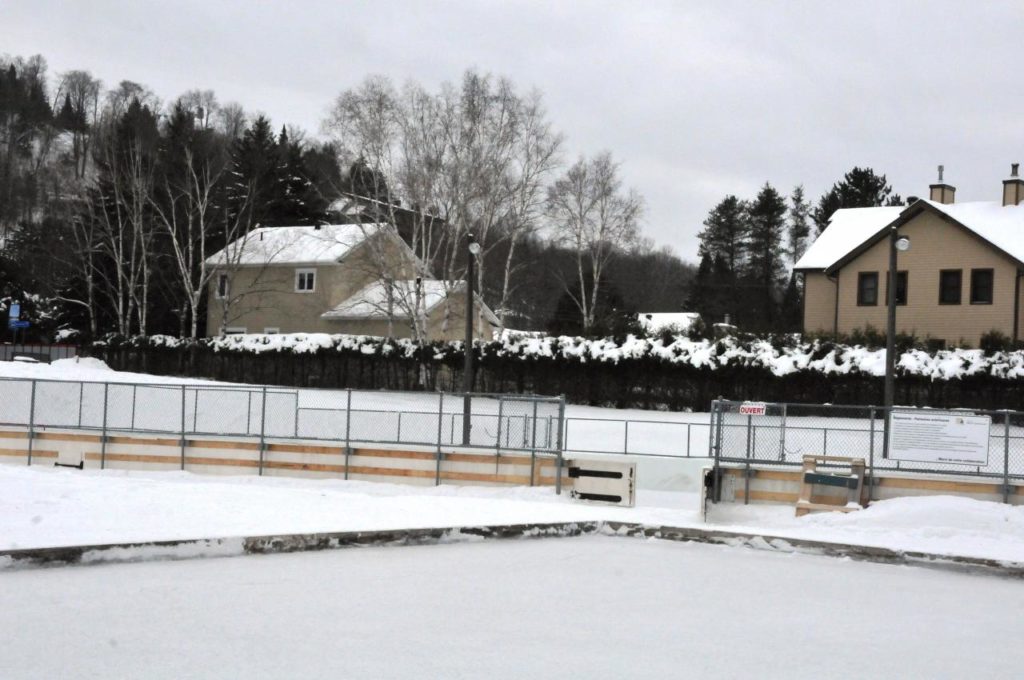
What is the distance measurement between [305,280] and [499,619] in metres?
52.6

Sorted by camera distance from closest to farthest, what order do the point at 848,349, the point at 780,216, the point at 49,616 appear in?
the point at 49,616, the point at 848,349, the point at 780,216

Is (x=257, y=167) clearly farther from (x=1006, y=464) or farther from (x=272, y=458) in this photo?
(x=1006, y=464)

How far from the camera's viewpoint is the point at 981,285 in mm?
41812

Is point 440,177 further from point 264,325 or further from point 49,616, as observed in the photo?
point 49,616

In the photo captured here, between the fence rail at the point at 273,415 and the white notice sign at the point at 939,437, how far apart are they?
6.37 m

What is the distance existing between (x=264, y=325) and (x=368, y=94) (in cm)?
1934

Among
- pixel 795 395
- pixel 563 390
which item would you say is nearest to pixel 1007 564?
pixel 795 395

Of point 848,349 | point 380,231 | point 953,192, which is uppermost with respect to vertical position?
point 953,192

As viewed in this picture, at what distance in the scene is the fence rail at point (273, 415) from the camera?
2220cm

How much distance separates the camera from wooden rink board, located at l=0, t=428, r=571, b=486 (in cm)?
2219

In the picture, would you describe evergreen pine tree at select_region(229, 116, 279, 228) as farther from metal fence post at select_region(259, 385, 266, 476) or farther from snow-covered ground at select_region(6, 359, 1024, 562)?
snow-covered ground at select_region(6, 359, 1024, 562)

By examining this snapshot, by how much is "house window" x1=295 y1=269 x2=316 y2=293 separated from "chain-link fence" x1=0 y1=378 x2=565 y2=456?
33626 millimetres

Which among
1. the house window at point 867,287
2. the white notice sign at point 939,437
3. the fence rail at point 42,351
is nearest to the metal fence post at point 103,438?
the white notice sign at point 939,437

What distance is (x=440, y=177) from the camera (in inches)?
1831
